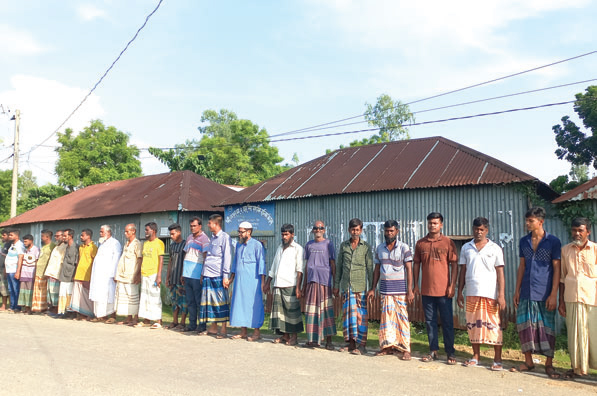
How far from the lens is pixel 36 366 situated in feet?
17.3

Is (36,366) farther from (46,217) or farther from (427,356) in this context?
(46,217)

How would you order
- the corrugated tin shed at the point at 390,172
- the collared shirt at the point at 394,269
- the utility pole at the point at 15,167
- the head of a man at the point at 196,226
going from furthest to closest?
the utility pole at the point at 15,167 → the corrugated tin shed at the point at 390,172 → the head of a man at the point at 196,226 → the collared shirt at the point at 394,269

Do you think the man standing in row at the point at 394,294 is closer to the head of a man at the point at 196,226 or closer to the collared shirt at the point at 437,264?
A: the collared shirt at the point at 437,264

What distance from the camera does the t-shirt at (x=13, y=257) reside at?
10930mm

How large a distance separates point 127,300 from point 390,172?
560cm

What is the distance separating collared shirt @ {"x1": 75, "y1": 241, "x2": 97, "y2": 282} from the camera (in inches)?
373

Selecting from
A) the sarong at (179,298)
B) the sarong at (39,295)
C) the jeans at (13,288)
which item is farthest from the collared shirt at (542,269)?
the jeans at (13,288)

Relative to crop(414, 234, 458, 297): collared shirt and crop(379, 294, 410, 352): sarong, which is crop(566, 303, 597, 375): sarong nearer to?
crop(414, 234, 458, 297): collared shirt

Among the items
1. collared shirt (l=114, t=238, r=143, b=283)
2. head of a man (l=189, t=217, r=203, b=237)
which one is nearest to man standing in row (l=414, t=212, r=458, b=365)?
head of a man (l=189, t=217, r=203, b=237)

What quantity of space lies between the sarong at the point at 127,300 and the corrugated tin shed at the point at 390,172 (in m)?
3.84

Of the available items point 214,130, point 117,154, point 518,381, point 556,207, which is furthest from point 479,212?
point 214,130

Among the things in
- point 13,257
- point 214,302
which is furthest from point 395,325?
point 13,257

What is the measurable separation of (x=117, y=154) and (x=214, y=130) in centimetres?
1132

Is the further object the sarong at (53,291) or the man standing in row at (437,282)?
the sarong at (53,291)
